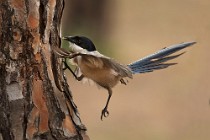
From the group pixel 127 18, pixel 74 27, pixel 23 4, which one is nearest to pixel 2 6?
pixel 23 4

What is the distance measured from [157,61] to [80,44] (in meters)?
0.64

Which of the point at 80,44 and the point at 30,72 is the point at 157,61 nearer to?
the point at 80,44

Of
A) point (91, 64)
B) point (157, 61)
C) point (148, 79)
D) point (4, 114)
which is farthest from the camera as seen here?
point (148, 79)

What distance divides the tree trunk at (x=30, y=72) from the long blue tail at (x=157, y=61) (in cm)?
68

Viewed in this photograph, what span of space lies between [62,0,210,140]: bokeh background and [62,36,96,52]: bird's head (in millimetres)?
3594

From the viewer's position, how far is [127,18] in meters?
12.8

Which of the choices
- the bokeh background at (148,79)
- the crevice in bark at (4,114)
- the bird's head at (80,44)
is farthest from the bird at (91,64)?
the bokeh background at (148,79)

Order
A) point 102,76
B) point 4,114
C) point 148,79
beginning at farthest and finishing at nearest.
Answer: point 148,79
point 102,76
point 4,114

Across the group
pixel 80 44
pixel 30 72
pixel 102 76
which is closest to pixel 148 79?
pixel 102 76

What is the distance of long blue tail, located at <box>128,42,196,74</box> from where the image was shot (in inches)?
140

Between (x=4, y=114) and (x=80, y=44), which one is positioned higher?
(x=80, y=44)

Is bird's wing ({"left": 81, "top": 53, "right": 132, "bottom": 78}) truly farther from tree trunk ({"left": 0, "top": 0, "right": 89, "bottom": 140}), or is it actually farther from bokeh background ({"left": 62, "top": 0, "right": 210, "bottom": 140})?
bokeh background ({"left": 62, "top": 0, "right": 210, "bottom": 140})

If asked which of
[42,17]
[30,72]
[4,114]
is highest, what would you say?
[42,17]

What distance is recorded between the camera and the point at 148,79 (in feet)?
28.5
